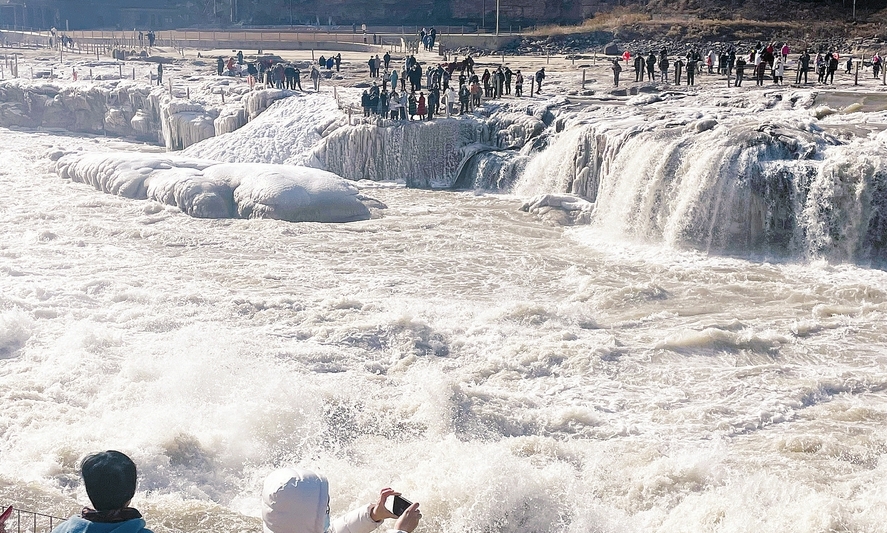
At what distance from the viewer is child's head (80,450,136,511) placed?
3.49 meters

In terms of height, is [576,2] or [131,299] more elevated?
[576,2]

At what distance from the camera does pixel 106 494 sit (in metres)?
3.51

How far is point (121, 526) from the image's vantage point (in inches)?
138

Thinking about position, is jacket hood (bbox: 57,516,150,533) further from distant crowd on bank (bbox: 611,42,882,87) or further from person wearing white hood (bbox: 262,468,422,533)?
distant crowd on bank (bbox: 611,42,882,87)

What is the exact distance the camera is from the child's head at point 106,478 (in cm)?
349

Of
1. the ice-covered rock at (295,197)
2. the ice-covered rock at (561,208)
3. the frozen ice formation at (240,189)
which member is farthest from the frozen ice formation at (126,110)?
the ice-covered rock at (561,208)

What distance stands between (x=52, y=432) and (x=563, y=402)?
5.04m

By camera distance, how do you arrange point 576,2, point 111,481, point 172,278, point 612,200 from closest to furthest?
point 111,481
point 172,278
point 612,200
point 576,2

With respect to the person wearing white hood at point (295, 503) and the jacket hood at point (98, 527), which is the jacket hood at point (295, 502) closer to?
the person wearing white hood at point (295, 503)

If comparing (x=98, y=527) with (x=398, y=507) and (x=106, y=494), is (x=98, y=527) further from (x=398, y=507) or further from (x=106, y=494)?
(x=398, y=507)

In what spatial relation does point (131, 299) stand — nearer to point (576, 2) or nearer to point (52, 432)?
point (52, 432)

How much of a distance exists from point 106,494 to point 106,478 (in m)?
0.06

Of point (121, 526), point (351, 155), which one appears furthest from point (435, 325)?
point (351, 155)

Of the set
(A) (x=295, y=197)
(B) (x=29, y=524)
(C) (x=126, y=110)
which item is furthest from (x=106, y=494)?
(C) (x=126, y=110)
